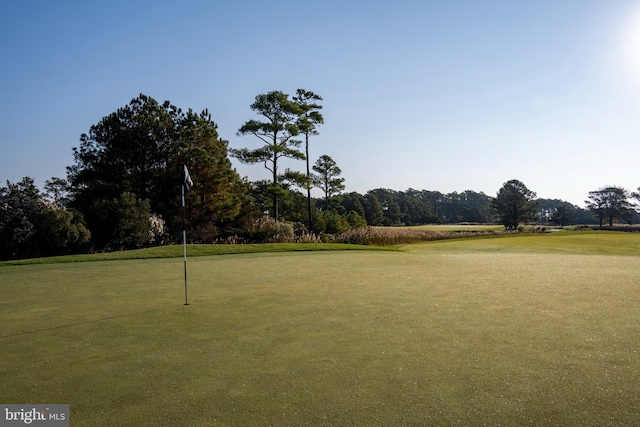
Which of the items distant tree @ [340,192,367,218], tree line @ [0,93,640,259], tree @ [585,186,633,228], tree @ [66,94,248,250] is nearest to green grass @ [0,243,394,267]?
tree line @ [0,93,640,259]

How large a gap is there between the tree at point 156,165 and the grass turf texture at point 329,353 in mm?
17593

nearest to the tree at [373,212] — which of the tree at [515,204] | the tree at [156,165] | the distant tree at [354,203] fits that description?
the distant tree at [354,203]

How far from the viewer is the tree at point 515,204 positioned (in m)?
61.7

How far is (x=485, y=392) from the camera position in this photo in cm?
322

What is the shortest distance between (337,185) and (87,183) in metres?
29.6

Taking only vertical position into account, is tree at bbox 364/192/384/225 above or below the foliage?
above

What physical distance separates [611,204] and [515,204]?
101 feet

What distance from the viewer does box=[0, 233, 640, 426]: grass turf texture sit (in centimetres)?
298

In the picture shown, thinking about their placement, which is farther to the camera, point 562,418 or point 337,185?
point 337,185

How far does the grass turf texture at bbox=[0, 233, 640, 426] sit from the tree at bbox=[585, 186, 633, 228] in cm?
8453

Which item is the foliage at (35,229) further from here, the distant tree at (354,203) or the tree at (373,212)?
the tree at (373,212)

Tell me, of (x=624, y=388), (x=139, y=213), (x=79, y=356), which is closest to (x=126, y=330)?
(x=79, y=356)

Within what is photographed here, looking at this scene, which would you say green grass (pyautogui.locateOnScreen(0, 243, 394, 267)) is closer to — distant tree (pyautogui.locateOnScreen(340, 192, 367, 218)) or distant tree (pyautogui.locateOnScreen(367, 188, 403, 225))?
distant tree (pyautogui.locateOnScreen(340, 192, 367, 218))

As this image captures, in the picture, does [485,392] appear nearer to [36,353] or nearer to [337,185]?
[36,353]
